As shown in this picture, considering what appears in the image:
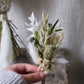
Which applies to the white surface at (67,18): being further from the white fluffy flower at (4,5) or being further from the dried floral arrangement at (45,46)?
the dried floral arrangement at (45,46)

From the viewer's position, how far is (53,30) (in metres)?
0.40

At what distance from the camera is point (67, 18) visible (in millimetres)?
662

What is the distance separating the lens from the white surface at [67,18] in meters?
0.65

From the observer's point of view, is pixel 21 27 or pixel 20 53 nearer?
pixel 20 53

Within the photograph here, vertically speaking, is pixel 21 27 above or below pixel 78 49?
above

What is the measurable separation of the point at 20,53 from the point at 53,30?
242 mm

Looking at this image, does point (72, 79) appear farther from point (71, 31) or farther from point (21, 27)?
point (21, 27)

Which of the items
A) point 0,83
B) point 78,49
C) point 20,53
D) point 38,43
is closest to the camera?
point 0,83

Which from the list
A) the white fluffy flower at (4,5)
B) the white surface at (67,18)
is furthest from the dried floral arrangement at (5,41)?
the white surface at (67,18)

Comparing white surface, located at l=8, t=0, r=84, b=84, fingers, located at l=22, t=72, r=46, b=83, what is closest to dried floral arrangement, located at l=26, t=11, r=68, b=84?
fingers, located at l=22, t=72, r=46, b=83

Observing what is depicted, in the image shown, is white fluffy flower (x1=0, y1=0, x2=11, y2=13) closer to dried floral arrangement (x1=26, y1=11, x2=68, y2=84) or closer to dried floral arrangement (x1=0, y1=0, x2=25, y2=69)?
dried floral arrangement (x1=0, y1=0, x2=25, y2=69)

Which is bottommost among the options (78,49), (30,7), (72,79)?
(72,79)

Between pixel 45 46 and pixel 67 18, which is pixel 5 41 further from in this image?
pixel 67 18

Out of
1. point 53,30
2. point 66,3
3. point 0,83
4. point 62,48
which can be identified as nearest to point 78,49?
point 62,48
